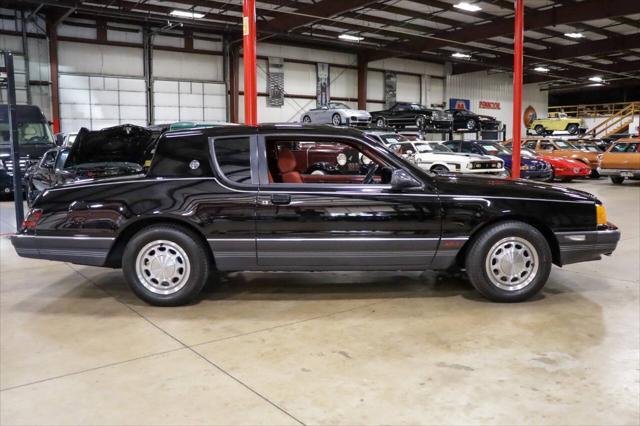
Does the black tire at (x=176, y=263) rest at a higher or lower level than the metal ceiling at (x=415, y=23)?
lower

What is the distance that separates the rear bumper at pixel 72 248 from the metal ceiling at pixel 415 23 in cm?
1569

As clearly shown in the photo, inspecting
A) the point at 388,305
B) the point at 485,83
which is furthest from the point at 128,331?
the point at 485,83

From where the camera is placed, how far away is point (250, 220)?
13.9ft

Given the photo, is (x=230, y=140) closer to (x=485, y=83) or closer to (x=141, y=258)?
(x=141, y=258)

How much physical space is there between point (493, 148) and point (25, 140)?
13.4m

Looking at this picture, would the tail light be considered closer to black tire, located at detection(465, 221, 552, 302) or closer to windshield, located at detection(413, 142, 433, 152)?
black tire, located at detection(465, 221, 552, 302)

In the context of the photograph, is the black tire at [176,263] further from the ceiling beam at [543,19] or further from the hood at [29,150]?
the ceiling beam at [543,19]

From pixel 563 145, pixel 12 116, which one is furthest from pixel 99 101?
pixel 563 145

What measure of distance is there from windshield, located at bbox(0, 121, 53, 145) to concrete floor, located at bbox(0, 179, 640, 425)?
9.00 metres

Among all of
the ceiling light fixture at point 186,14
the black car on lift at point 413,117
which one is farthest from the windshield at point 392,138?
the ceiling light fixture at point 186,14

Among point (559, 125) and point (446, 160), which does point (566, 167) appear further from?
point (559, 125)

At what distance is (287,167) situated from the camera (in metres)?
4.66

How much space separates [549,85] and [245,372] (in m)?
44.0

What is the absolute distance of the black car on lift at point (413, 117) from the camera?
859 inches
